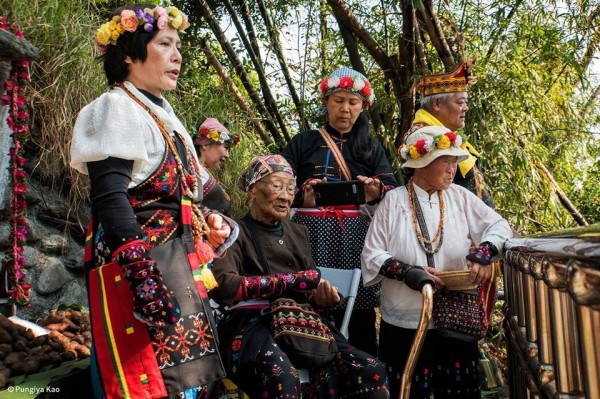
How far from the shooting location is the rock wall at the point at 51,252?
533 centimetres

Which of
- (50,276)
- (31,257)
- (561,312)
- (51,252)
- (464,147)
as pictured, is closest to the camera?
(561,312)

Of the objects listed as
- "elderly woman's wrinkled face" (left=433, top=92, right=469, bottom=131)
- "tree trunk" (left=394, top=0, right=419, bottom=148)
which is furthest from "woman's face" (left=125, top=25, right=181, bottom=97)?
"tree trunk" (left=394, top=0, right=419, bottom=148)

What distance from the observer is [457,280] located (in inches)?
130

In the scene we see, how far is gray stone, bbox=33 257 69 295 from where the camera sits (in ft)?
17.5

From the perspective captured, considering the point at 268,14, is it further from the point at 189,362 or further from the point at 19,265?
the point at 189,362

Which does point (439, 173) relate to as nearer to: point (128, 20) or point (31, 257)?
point (128, 20)

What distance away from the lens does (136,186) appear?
7.66ft

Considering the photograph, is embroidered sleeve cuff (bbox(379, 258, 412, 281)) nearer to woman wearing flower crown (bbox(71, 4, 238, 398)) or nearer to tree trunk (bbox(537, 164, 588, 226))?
woman wearing flower crown (bbox(71, 4, 238, 398))

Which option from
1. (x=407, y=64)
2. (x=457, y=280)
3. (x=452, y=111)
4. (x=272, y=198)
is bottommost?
(x=457, y=280)

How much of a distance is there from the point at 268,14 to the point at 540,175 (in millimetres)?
3202

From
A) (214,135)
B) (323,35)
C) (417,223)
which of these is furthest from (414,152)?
(323,35)

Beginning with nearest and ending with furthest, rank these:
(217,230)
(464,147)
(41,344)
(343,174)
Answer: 1. (217,230)
2. (464,147)
3. (343,174)
4. (41,344)

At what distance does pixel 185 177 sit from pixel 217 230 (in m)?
0.31

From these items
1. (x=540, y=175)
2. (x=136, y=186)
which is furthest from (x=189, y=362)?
(x=540, y=175)
